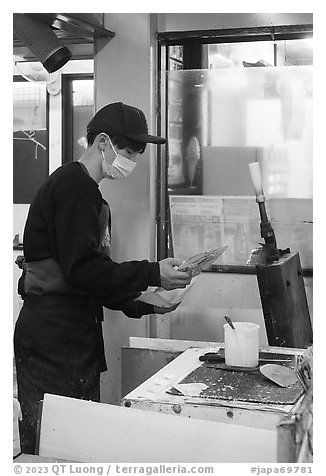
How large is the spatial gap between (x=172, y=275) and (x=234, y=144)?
734mm

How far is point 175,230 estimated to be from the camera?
268 cm

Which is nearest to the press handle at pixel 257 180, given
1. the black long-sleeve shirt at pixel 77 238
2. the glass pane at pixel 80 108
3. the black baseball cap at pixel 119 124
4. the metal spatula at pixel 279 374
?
the black baseball cap at pixel 119 124

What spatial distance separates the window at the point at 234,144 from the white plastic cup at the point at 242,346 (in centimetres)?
62

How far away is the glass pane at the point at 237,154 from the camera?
255 cm

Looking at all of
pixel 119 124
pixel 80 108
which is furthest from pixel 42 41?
pixel 80 108

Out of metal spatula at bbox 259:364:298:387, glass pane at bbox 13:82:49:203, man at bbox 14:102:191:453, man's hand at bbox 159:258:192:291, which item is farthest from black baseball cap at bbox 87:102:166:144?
glass pane at bbox 13:82:49:203

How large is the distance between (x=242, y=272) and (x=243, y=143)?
18.9 inches

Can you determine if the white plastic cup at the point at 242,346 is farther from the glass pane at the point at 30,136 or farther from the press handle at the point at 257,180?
the glass pane at the point at 30,136

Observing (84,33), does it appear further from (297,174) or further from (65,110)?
(65,110)

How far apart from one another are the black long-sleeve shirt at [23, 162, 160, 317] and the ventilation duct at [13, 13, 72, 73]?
44 cm

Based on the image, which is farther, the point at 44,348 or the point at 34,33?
the point at 34,33

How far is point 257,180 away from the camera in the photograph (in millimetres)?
2453

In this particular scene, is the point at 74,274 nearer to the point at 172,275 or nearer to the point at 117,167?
the point at 172,275
